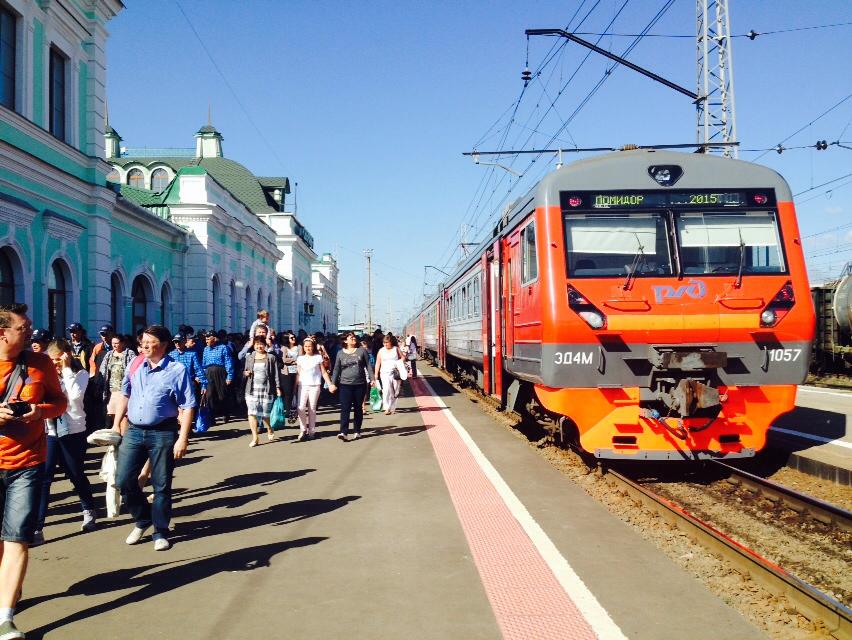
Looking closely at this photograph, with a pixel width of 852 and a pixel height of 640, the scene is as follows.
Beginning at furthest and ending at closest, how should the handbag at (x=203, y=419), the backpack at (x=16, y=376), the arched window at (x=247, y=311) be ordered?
the arched window at (x=247, y=311), the handbag at (x=203, y=419), the backpack at (x=16, y=376)

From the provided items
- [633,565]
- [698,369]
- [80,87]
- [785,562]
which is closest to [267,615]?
[633,565]

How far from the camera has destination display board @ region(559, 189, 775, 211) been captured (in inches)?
315

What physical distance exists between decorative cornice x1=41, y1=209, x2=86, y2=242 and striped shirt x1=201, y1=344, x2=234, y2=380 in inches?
156

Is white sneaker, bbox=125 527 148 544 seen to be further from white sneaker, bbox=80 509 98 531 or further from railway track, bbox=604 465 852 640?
railway track, bbox=604 465 852 640

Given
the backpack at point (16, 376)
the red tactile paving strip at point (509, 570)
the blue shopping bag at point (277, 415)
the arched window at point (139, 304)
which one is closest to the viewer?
the red tactile paving strip at point (509, 570)

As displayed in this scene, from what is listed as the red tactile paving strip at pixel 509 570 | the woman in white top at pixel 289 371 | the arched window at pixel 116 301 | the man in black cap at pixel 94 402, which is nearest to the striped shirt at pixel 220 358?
the woman in white top at pixel 289 371

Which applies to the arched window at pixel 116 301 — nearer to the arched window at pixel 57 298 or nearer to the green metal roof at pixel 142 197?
the arched window at pixel 57 298

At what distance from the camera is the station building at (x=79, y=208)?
1334 cm

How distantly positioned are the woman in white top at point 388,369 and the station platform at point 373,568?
20.5ft

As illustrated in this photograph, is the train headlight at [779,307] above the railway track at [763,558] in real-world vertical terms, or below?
above

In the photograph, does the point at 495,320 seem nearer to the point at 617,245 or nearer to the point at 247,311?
the point at 617,245

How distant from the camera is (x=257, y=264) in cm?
3234

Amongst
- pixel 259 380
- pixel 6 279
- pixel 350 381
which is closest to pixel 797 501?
pixel 350 381

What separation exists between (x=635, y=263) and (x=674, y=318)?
0.70m
